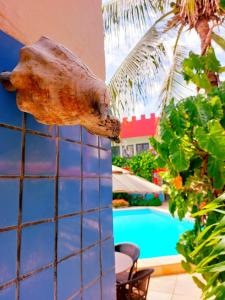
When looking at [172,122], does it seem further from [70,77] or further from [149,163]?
[149,163]

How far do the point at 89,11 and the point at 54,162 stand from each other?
3.03ft

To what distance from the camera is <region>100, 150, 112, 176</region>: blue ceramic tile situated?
4.10 feet

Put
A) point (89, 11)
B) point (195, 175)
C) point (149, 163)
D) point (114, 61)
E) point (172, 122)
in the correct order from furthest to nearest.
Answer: point (149, 163)
point (114, 61)
point (195, 175)
point (172, 122)
point (89, 11)

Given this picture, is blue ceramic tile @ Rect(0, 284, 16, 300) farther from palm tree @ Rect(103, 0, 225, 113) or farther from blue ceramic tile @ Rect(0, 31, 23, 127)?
palm tree @ Rect(103, 0, 225, 113)

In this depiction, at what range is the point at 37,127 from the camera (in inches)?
32.6

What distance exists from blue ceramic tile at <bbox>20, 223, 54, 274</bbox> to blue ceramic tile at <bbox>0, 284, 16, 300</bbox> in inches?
1.9

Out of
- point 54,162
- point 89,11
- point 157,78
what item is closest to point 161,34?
point 157,78

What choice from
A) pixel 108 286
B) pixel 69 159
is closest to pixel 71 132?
pixel 69 159

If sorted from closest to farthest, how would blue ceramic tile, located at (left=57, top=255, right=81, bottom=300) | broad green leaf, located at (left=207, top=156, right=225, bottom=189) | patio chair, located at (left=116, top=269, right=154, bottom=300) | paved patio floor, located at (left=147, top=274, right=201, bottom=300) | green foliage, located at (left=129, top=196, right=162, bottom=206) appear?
blue ceramic tile, located at (left=57, top=255, right=81, bottom=300), broad green leaf, located at (left=207, top=156, right=225, bottom=189), patio chair, located at (left=116, top=269, right=154, bottom=300), paved patio floor, located at (left=147, top=274, right=201, bottom=300), green foliage, located at (left=129, top=196, right=162, bottom=206)

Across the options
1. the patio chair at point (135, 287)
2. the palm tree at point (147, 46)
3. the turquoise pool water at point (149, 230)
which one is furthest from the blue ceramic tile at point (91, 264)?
the turquoise pool water at point (149, 230)

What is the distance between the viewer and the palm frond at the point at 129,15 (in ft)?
18.4

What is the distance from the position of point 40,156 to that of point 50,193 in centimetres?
13

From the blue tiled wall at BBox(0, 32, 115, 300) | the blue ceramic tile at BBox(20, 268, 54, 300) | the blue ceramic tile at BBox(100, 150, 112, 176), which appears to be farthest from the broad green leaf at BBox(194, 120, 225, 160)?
the blue ceramic tile at BBox(20, 268, 54, 300)

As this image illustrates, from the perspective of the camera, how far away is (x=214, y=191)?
2.32 metres
